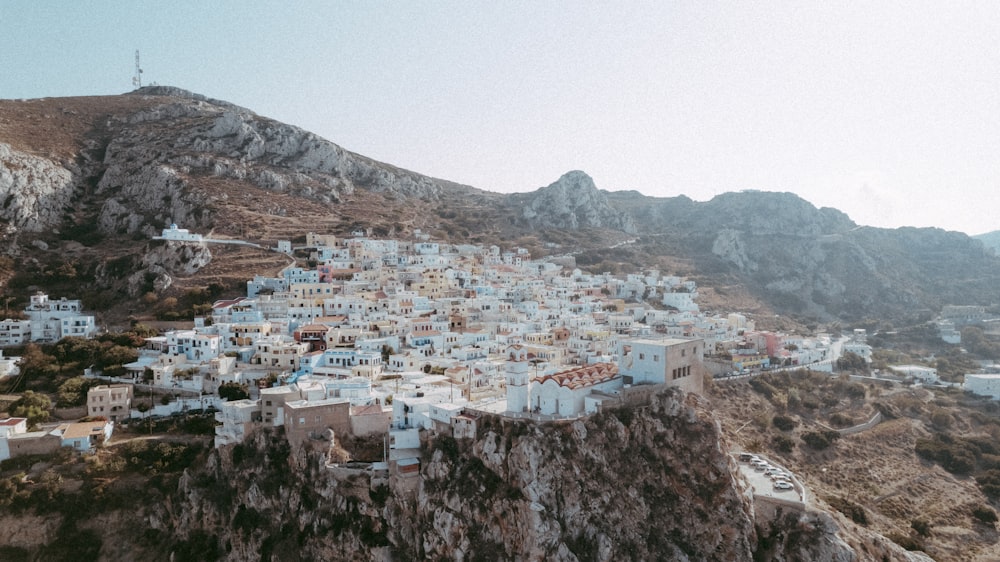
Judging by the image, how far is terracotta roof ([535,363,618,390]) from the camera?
92.2 feet

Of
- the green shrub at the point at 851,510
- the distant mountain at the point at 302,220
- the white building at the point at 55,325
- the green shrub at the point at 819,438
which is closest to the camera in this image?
the green shrub at the point at 851,510

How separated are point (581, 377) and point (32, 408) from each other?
30.2 m

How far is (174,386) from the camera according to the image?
36.5m

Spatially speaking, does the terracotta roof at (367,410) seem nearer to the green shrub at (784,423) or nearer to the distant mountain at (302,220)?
the green shrub at (784,423)

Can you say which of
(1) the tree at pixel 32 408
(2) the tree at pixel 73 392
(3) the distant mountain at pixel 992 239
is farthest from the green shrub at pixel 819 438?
(3) the distant mountain at pixel 992 239

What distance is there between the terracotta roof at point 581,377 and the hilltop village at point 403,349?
94mm

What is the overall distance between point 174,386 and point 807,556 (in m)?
34.8

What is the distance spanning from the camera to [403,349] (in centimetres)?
4191

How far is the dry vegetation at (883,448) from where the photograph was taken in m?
32.3

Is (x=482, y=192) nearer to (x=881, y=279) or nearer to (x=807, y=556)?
(x=881, y=279)

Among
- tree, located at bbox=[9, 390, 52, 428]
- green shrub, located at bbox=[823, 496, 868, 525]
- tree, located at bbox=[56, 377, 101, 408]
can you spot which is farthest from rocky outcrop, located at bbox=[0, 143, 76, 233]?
green shrub, located at bbox=[823, 496, 868, 525]

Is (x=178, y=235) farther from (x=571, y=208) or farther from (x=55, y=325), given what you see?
(x=571, y=208)

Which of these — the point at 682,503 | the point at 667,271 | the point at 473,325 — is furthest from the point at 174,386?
the point at 667,271

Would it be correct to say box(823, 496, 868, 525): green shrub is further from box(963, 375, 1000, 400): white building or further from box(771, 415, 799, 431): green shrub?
box(963, 375, 1000, 400): white building
